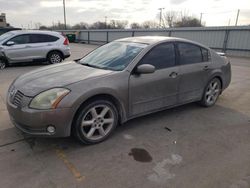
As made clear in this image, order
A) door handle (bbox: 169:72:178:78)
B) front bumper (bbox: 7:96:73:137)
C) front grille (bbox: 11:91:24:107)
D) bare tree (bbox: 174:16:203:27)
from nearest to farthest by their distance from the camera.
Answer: front bumper (bbox: 7:96:73:137) < front grille (bbox: 11:91:24:107) < door handle (bbox: 169:72:178:78) < bare tree (bbox: 174:16:203:27)

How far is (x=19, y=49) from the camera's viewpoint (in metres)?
9.34

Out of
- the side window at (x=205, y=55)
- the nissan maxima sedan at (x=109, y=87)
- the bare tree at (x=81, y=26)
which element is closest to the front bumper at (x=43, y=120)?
the nissan maxima sedan at (x=109, y=87)

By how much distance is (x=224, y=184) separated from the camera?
96.7 inches

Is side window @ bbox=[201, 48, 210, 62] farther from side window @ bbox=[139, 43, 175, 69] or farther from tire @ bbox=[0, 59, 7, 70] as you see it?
tire @ bbox=[0, 59, 7, 70]

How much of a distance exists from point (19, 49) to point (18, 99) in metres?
7.39

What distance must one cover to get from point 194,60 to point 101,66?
1919 millimetres

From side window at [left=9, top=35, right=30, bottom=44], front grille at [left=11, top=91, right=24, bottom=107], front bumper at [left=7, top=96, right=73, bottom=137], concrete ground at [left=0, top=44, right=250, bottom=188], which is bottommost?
concrete ground at [left=0, top=44, right=250, bottom=188]

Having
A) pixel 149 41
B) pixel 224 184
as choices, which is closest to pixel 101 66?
pixel 149 41

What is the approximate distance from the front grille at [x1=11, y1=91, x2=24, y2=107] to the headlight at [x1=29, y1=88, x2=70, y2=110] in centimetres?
22

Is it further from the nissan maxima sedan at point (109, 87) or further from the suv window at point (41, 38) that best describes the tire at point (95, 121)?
the suv window at point (41, 38)

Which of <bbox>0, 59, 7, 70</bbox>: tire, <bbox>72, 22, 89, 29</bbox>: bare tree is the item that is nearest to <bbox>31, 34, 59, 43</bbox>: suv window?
<bbox>0, 59, 7, 70</bbox>: tire

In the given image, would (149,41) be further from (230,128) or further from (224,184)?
(224,184)

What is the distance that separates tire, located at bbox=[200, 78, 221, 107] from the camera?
471cm

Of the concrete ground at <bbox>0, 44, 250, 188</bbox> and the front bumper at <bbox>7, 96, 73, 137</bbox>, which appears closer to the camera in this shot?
the concrete ground at <bbox>0, 44, 250, 188</bbox>
